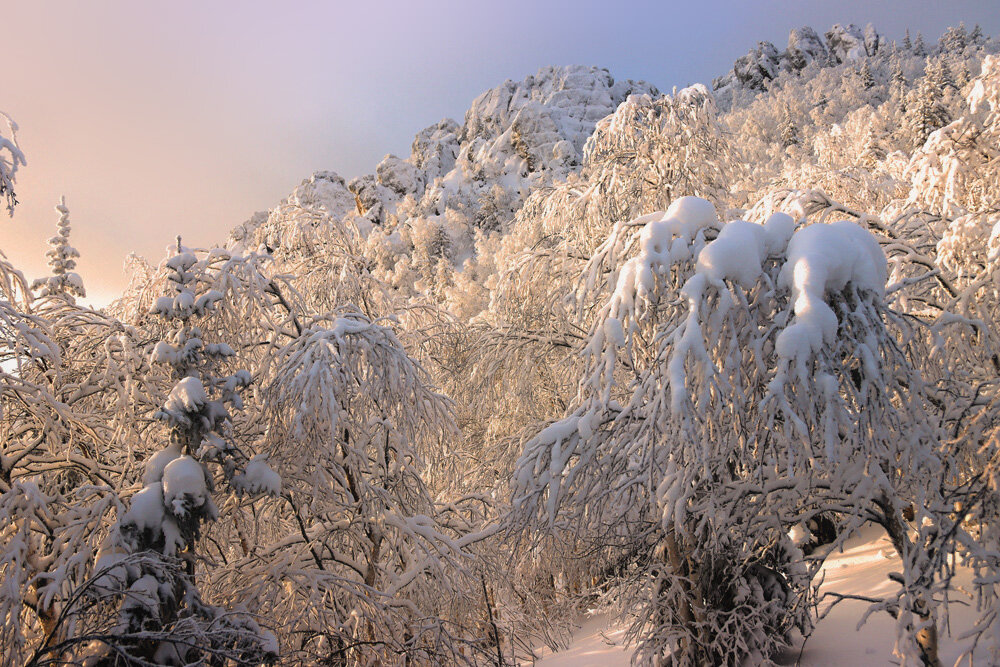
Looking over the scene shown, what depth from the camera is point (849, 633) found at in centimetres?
591

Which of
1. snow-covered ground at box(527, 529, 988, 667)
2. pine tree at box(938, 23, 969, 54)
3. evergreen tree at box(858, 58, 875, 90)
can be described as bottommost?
snow-covered ground at box(527, 529, 988, 667)

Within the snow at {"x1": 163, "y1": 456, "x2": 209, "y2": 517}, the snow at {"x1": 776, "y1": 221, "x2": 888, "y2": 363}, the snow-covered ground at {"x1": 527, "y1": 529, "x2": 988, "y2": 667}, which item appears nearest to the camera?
the snow at {"x1": 776, "y1": 221, "x2": 888, "y2": 363}

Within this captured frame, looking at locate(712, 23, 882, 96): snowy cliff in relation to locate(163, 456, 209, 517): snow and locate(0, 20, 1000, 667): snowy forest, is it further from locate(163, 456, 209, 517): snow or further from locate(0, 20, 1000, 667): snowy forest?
locate(163, 456, 209, 517): snow

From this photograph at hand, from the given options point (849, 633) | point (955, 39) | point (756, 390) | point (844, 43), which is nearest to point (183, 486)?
point (756, 390)

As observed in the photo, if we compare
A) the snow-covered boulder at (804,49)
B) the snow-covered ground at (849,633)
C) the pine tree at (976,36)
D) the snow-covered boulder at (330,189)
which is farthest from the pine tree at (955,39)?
the snow-covered ground at (849,633)

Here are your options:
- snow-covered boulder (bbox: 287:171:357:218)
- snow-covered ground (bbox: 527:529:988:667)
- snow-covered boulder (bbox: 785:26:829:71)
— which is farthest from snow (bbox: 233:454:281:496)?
snow-covered boulder (bbox: 785:26:829:71)

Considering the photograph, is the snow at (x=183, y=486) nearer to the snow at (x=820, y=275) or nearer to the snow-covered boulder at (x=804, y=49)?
the snow at (x=820, y=275)

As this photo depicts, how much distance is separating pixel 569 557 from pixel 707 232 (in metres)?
3.72

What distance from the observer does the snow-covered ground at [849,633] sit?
207 inches

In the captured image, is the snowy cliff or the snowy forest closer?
the snowy forest

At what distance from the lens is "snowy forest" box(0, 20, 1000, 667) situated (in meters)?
3.00

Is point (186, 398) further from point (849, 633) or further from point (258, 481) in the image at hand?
point (849, 633)

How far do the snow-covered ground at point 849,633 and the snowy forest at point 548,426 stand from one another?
381 mm

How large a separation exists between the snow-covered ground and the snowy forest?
0.38 meters
